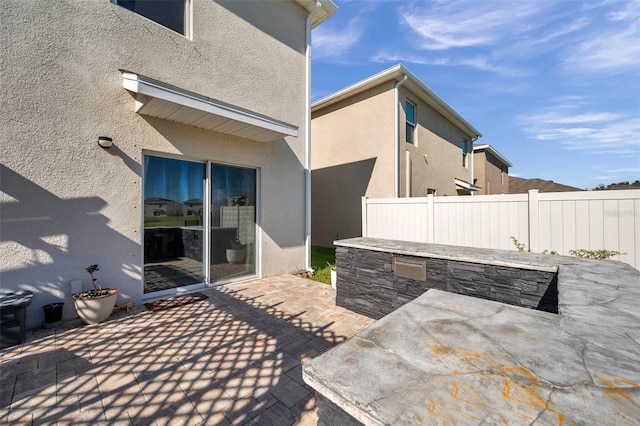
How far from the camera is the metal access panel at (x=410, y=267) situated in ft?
12.4

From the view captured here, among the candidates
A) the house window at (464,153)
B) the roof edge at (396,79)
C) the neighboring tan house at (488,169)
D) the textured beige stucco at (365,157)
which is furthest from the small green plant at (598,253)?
the neighboring tan house at (488,169)

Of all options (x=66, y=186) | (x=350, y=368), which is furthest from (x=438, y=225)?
(x=66, y=186)

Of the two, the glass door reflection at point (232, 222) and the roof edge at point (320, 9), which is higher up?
the roof edge at point (320, 9)

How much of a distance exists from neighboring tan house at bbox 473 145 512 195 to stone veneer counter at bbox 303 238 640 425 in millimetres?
17290

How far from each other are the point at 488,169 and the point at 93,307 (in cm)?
2165

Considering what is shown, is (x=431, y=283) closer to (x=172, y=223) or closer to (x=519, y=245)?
(x=519, y=245)

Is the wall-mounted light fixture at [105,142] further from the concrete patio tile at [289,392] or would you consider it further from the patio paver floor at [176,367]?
the concrete patio tile at [289,392]

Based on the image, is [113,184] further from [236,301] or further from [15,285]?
[236,301]

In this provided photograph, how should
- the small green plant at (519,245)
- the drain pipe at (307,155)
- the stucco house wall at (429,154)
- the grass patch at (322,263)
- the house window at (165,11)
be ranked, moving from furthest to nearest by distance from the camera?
the stucco house wall at (429,154), the drain pipe at (307,155), the grass patch at (322,263), the small green plant at (519,245), the house window at (165,11)

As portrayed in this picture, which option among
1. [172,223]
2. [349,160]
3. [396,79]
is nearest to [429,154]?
[349,160]

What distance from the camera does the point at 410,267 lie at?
12.8ft

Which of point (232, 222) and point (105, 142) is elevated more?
point (105, 142)

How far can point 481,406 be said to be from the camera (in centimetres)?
84

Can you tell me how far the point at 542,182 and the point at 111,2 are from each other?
Result: 30.1m
